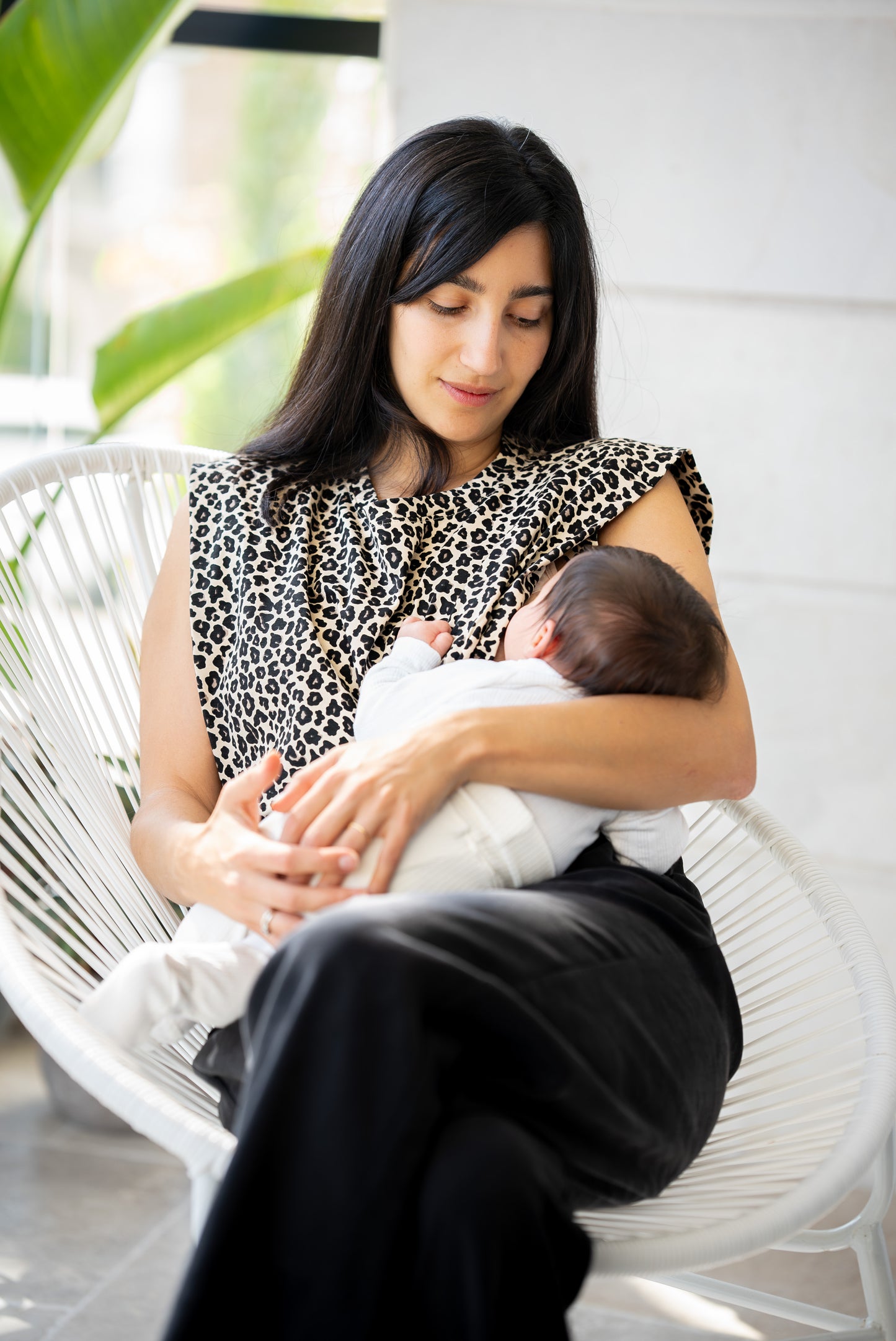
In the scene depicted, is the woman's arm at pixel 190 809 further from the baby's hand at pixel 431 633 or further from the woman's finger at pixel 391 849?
the baby's hand at pixel 431 633

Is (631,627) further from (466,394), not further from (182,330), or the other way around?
(182,330)

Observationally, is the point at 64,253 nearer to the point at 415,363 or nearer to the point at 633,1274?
the point at 415,363

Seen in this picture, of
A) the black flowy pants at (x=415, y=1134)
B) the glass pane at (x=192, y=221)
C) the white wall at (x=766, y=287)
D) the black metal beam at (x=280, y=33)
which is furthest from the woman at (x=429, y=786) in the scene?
the black metal beam at (x=280, y=33)

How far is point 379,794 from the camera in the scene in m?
1.05

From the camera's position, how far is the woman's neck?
1553mm

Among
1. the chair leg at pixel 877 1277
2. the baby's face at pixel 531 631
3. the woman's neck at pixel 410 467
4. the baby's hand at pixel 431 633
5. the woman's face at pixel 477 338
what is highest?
the woman's face at pixel 477 338

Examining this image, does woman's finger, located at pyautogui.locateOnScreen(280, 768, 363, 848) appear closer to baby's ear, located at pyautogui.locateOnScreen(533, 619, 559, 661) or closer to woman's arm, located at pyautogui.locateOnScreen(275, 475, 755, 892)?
woman's arm, located at pyautogui.locateOnScreen(275, 475, 755, 892)

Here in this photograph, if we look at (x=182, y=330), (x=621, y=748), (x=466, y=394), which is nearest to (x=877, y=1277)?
(x=621, y=748)

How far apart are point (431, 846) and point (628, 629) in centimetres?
29

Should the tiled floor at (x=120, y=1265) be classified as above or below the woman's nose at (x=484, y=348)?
below

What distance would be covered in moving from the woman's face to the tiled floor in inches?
50.0

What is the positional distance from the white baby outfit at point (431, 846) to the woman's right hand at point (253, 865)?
0.02 m

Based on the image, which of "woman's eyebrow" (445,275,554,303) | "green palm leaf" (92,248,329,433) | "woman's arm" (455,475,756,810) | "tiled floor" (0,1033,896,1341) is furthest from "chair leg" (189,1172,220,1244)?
"green palm leaf" (92,248,329,433)

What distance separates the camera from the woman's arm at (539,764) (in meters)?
1.06
